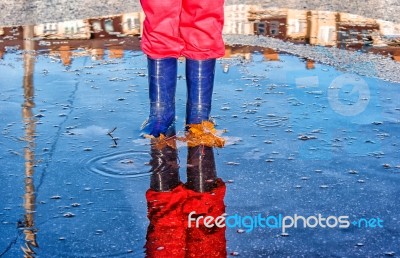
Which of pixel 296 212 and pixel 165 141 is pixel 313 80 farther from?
pixel 296 212

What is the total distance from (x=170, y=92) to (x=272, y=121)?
0.60m

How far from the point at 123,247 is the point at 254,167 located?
1033 mm

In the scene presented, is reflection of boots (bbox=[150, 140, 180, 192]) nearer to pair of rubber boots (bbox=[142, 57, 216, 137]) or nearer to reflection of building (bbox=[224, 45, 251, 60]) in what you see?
pair of rubber boots (bbox=[142, 57, 216, 137])

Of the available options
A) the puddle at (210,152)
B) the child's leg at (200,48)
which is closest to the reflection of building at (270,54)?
the puddle at (210,152)

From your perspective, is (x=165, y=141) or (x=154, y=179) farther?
(x=165, y=141)

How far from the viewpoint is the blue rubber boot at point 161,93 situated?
4.29 metres

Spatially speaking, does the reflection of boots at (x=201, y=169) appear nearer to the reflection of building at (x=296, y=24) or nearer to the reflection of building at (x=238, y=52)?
the reflection of building at (x=238, y=52)

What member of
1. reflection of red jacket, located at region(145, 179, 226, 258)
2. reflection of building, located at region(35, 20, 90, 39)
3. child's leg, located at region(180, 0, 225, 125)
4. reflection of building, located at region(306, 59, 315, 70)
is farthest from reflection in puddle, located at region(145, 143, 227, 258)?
reflection of building, located at region(35, 20, 90, 39)

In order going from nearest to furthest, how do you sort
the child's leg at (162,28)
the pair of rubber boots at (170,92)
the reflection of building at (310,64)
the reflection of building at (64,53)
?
the child's leg at (162,28)
the pair of rubber boots at (170,92)
the reflection of building at (310,64)
the reflection of building at (64,53)

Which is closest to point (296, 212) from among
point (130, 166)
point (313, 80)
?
point (130, 166)

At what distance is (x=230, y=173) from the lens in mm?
3709

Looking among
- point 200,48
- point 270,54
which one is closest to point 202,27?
point 200,48

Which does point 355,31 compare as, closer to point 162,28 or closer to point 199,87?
point 199,87

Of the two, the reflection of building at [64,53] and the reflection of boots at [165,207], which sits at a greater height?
the reflection of building at [64,53]
